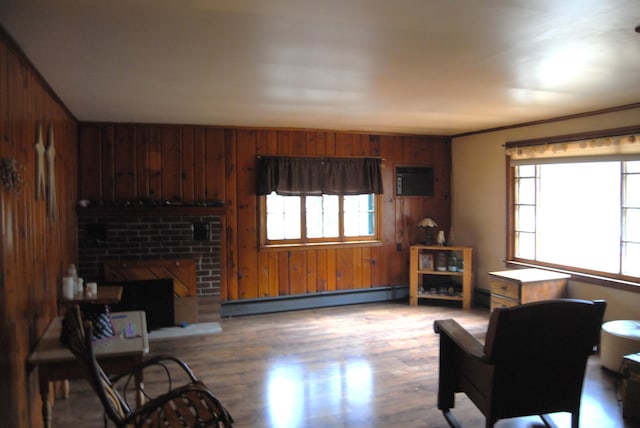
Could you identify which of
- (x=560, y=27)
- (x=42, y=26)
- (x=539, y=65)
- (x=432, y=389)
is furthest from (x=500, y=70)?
(x=42, y=26)

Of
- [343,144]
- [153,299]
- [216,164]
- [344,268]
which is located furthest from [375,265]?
[153,299]

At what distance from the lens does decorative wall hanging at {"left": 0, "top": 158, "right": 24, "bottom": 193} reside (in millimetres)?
2277

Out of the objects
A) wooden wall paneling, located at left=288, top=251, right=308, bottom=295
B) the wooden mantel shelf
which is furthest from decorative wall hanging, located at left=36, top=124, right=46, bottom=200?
wooden wall paneling, located at left=288, top=251, right=308, bottom=295

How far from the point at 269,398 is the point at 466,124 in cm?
398

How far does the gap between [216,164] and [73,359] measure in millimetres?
3465

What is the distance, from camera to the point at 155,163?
5539 millimetres

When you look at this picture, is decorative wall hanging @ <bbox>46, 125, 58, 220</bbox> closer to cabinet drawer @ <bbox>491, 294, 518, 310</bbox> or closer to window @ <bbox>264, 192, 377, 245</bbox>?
window @ <bbox>264, 192, 377, 245</bbox>

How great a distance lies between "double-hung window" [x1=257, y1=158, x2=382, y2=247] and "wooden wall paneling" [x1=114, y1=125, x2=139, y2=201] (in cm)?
148

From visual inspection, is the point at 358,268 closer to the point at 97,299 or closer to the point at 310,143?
the point at 310,143

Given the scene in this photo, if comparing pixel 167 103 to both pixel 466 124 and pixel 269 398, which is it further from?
pixel 466 124

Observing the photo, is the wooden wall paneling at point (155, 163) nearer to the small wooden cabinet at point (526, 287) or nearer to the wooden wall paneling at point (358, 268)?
the wooden wall paneling at point (358, 268)

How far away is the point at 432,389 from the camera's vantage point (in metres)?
3.71

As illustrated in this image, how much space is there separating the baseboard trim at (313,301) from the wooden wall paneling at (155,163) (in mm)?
1593

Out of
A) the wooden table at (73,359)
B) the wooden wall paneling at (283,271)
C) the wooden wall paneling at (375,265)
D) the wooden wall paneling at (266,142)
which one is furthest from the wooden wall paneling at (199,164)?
the wooden table at (73,359)
